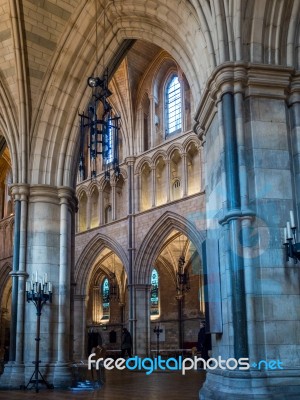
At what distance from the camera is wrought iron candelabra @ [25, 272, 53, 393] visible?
466 inches

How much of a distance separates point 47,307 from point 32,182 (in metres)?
3.26

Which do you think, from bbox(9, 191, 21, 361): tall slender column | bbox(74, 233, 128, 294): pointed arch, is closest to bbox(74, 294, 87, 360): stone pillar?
bbox(74, 233, 128, 294): pointed arch

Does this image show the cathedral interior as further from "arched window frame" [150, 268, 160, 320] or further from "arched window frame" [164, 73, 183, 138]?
"arched window frame" [150, 268, 160, 320]

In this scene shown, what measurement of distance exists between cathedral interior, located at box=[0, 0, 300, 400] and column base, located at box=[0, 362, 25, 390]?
1.1 inches

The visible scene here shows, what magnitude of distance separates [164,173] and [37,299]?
1366 centimetres

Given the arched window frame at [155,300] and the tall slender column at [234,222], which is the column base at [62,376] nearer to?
the tall slender column at [234,222]

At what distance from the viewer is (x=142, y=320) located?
2391cm

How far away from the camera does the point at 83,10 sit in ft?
43.2

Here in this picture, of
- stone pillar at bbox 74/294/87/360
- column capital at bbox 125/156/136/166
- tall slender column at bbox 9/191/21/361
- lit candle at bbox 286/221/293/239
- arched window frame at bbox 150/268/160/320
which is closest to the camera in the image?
lit candle at bbox 286/221/293/239

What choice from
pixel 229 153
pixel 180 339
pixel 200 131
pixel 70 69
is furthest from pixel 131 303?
pixel 229 153

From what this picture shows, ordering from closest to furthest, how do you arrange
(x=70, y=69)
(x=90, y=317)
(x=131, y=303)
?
1. (x=70, y=69)
2. (x=131, y=303)
3. (x=90, y=317)

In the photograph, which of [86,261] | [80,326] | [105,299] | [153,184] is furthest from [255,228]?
[105,299]

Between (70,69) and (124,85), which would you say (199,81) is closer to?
(70,69)

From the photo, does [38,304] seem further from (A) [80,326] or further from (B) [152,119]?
(A) [80,326]
